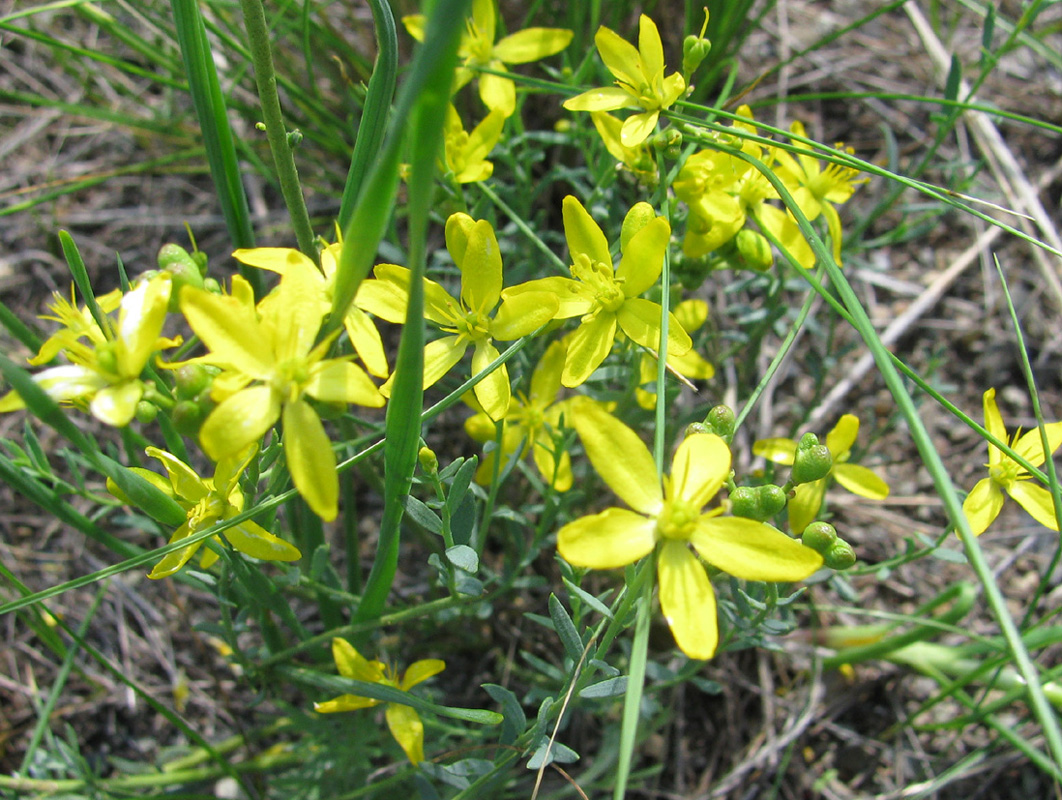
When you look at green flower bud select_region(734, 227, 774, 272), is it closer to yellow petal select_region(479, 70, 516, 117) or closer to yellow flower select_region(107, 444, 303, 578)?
yellow petal select_region(479, 70, 516, 117)

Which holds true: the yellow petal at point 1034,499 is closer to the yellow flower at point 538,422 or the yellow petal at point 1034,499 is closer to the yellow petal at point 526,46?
the yellow flower at point 538,422

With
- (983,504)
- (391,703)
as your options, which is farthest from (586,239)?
(391,703)

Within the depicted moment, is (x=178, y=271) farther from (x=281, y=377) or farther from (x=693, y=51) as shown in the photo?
(x=693, y=51)

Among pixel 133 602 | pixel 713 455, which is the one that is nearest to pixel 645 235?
pixel 713 455

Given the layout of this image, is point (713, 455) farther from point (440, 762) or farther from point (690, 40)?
point (440, 762)

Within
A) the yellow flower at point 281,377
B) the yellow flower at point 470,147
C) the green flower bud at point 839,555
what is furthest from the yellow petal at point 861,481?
the yellow flower at point 281,377
